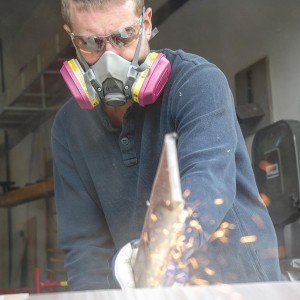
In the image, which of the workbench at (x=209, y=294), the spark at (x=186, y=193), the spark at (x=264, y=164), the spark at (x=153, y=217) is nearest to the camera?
the workbench at (x=209, y=294)

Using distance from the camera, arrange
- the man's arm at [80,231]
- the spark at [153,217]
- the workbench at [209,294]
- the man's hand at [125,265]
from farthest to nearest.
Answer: the man's arm at [80,231] < the man's hand at [125,265] < the spark at [153,217] < the workbench at [209,294]

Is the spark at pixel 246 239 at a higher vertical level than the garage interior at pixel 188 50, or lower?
lower

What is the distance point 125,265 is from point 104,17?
70 centimetres

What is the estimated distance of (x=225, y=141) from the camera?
1688 millimetres

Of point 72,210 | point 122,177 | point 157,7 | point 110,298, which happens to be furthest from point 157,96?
point 157,7

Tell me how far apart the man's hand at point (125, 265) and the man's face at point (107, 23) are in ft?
2.01

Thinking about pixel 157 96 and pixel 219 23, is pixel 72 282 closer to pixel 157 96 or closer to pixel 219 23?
pixel 157 96

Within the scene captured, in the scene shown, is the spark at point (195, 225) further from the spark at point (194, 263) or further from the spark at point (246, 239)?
the spark at point (246, 239)

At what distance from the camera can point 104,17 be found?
183cm

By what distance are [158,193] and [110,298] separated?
7.0 inches

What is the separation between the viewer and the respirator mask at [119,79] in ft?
5.94

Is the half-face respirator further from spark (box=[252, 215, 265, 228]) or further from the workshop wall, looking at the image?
the workshop wall

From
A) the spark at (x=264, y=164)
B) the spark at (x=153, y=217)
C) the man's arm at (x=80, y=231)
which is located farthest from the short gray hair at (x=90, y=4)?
the spark at (x=264, y=164)

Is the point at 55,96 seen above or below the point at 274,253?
above
